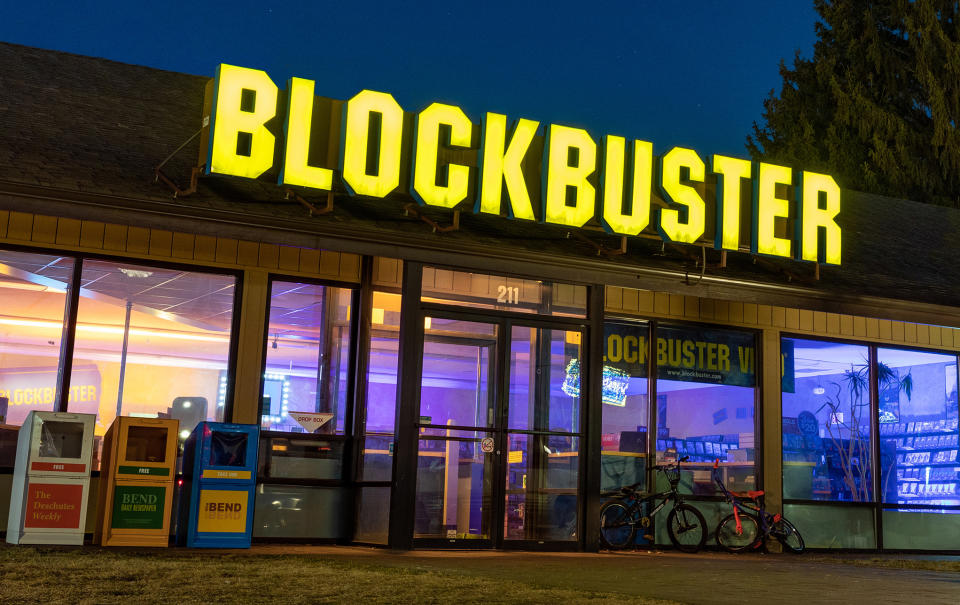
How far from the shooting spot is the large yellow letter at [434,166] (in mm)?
11562

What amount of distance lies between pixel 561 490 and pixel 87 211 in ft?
19.4

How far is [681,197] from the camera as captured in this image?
1289 centimetres

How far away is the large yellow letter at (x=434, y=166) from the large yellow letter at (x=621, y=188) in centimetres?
178

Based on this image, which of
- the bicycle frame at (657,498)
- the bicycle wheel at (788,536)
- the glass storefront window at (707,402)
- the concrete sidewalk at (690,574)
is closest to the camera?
the concrete sidewalk at (690,574)

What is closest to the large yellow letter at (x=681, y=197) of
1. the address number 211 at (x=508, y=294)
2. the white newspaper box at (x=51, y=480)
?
the address number 211 at (x=508, y=294)

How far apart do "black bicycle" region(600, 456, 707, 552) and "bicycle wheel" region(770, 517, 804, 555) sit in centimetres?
97

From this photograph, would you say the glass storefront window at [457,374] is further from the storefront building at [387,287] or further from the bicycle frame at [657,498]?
the bicycle frame at [657,498]

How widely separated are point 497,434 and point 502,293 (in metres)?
1.62

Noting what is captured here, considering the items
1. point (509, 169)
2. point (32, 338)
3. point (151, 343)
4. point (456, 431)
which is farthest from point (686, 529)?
point (32, 338)

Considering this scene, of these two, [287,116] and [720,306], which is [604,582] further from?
[720,306]

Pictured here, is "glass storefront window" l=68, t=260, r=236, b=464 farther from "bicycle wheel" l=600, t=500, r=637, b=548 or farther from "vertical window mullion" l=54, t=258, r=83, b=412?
"bicycle wheel" l=600, t=500, r=637, b=548

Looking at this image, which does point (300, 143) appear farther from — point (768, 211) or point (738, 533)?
point (738, 533)

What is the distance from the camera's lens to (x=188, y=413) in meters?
11.8

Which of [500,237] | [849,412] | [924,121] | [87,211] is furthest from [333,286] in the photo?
[924,121]
